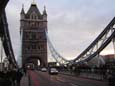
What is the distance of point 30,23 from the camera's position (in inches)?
7662

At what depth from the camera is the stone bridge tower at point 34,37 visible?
18165cm

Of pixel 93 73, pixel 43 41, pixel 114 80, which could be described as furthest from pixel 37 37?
pixel 114 80

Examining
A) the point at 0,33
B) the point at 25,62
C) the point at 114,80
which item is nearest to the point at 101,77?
the point at 0,33

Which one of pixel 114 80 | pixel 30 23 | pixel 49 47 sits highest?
pixel 30 23

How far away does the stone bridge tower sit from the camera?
181650 millimetres

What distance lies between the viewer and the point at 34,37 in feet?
623

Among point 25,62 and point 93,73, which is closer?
point 93,73

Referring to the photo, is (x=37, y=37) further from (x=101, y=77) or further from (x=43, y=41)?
(x=101, y=77)

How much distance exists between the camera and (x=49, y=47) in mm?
182125

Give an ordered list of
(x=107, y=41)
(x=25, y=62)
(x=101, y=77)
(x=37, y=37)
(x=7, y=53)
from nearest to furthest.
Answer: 1. (x=101, y=77)
2. (x=107, y=41)
3. (x=7, y=53)
4. (x=25, y=62)
5. (x=37, y=37)

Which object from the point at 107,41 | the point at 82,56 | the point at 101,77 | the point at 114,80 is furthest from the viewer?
the point at 82,56

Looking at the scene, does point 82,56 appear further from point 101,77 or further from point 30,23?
point 30,23

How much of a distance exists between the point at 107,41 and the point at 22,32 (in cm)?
12301

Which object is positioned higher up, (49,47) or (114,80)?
(49,47)
